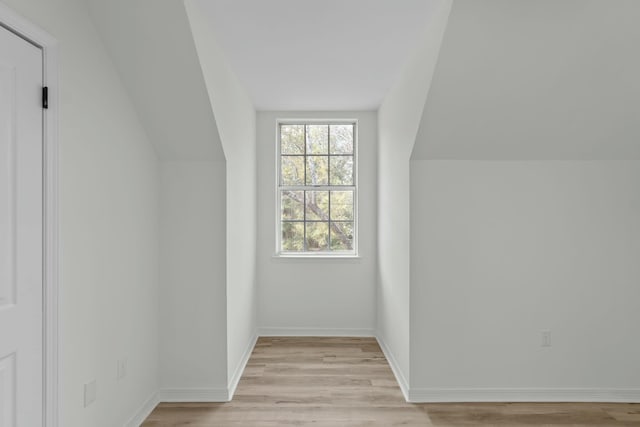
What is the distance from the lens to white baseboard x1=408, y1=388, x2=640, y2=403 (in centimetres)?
293

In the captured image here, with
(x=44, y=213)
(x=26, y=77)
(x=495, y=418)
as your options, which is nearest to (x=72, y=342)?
(x=44, y=213)

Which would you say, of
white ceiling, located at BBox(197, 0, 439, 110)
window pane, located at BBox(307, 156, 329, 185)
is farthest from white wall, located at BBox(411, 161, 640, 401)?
window pane, located at BBox(307, 156, 329, 185)

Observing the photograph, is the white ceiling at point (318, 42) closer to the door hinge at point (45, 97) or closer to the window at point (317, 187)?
the window at point (317, 187)

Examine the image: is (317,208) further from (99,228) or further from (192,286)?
(99,228)

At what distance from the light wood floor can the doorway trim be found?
1.01 metres

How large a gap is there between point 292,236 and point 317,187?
616 millimetres

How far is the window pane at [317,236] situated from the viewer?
4.67m

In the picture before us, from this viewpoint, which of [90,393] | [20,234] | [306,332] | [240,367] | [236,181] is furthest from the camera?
[306,332]

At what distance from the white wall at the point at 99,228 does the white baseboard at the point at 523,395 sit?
6.26ft

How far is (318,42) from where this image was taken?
2.72m

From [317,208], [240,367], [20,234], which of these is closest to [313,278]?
[317,208]

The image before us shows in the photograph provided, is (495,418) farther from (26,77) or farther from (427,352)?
(26,77)

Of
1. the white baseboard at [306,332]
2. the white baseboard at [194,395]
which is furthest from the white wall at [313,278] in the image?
the white baseboard at [194,395]

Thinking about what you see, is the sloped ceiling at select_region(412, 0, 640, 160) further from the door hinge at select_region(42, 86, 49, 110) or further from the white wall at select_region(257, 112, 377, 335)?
the door hinge at select_region(42, 86, 49, 110)
